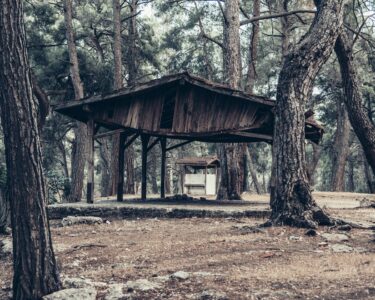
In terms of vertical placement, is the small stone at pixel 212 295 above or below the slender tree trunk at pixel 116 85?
below

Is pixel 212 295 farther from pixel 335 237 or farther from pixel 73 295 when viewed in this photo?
pixel 335 237

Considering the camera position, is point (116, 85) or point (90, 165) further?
point (116, 85)

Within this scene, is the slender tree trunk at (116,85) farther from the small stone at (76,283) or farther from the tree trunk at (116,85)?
the small stone at (76,283)

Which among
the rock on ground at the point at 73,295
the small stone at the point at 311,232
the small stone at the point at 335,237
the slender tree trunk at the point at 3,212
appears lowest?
the rock on ground at the point at 73,295

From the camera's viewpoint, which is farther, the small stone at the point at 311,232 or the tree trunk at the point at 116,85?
the tree trunk at the point at 116,85

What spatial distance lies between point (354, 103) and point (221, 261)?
650 cm

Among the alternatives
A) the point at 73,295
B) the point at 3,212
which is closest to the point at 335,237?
the point at 73,295

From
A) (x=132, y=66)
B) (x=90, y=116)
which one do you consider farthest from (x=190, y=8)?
(x=90, y=116)

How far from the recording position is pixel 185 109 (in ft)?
50.3

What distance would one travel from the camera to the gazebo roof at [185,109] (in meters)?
14.6

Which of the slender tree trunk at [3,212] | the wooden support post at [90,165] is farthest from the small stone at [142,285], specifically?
the wooden support post at [90,165]

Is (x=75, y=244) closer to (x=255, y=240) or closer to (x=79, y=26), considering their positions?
(x=255, y=240)

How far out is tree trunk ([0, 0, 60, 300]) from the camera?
18.1 ft

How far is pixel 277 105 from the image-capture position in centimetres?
1073
